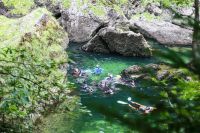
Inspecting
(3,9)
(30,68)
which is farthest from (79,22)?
(30,68)

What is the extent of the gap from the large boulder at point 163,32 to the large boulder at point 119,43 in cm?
332

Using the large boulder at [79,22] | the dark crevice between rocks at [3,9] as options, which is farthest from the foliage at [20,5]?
the dark crevice between rocks at [3,9]

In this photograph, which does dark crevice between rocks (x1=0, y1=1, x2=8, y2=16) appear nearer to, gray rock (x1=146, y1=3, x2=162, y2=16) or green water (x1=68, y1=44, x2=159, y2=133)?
green water (x1=68, y1=44, x2=159, y2=133)

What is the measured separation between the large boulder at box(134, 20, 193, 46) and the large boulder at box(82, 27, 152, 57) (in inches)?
131

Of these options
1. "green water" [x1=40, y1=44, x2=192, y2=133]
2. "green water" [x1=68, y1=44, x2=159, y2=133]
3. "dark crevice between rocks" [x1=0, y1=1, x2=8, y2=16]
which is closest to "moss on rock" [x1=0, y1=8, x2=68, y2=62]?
"green water" [x1=40, y1=44, x2=192, y2=133]

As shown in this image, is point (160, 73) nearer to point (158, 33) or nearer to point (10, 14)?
point (158, 33)

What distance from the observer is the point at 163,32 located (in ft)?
83.5

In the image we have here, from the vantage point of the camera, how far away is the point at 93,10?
2466cm

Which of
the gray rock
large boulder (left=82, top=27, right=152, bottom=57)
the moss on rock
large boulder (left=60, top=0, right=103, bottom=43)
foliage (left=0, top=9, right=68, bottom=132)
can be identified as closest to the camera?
foliage (left=0, top=9, right=68, bottom=132)

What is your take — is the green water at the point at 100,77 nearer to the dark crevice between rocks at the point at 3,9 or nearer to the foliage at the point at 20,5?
the foliage at the point at 20,5

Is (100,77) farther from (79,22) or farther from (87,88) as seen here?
(79,22)

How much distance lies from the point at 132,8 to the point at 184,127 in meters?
27.0

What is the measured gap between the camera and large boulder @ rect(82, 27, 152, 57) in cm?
2114

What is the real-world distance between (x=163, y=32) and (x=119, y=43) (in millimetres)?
5217
